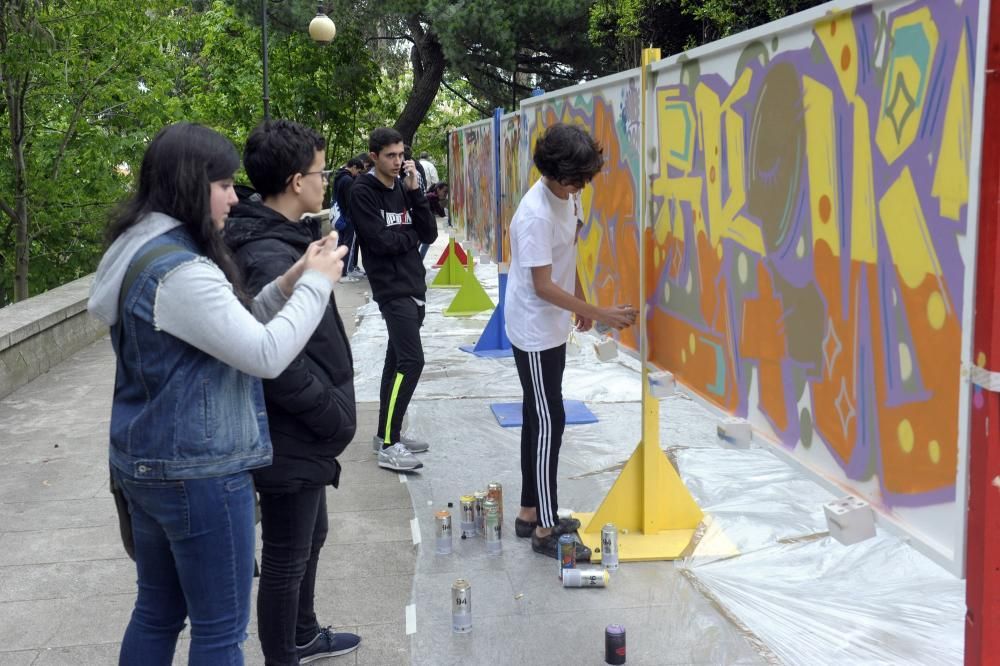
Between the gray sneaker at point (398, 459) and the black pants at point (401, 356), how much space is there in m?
0.07

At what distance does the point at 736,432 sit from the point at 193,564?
1.78 m

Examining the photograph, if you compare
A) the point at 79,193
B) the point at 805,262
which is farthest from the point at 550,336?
the point at 79,193

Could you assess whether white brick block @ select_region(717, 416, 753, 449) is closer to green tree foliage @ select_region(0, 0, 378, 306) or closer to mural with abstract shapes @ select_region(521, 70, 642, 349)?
mural with abstract shapes @ select_region(521, 70, 642, 349)

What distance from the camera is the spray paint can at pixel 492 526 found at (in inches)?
184

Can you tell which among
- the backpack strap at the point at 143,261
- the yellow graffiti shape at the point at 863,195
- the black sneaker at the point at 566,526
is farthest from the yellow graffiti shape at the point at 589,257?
the backpack strap at the point at 143,261

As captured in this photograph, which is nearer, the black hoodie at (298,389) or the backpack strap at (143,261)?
the backpack strap at (143,261)

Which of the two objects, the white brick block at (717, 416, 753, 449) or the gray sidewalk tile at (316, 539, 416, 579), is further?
the gray sidewalk tile at (316, 539, 416, 579)

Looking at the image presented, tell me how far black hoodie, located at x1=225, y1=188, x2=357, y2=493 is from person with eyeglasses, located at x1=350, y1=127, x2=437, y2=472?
2714mm

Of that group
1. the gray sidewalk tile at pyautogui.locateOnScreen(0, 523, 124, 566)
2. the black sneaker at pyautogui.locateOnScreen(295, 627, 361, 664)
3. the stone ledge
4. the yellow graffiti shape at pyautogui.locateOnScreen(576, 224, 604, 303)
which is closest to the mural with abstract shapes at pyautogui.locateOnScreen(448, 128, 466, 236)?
the stone ledge

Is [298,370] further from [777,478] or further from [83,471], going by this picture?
[83,471]

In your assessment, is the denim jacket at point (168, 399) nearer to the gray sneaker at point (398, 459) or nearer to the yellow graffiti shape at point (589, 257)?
the yellow graffiti shape at point (589, 257)

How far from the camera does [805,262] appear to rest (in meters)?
3.03

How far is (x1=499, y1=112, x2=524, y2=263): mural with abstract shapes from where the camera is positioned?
27.3 ft

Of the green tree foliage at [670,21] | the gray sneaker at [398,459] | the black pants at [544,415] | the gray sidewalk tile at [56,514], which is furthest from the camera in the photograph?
the green tree foliage at [670,21]
